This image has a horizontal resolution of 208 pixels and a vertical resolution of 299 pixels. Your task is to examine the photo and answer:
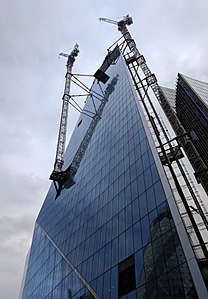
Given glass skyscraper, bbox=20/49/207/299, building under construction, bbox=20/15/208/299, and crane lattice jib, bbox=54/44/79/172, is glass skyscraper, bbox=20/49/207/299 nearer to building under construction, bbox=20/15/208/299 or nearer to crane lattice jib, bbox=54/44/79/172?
building under construction, bbox=20/15/208/299

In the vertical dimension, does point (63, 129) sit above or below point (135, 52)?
below

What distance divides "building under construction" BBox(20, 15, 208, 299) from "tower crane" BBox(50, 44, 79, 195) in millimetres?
829

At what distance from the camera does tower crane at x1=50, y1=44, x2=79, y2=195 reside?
6575 cm

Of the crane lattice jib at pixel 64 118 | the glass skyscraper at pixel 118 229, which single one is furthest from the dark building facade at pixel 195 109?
the glass skyscraper at pixel 118 229

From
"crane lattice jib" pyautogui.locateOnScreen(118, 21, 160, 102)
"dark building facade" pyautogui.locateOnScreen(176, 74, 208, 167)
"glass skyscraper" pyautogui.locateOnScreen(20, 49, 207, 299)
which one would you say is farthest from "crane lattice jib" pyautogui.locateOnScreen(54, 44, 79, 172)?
"dark building facade" pyautogui.locateOnScreen(176, 74, 208, 167)

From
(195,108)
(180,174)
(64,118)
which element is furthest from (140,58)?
(180,174)

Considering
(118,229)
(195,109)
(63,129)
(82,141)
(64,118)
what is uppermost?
(195,109)

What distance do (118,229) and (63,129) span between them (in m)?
59.5

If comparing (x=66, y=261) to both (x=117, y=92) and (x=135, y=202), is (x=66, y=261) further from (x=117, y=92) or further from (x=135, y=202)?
(x=117, y=92)

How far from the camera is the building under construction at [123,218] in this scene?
21016mm

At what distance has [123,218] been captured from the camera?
30125mm

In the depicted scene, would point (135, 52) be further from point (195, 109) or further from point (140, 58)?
point (195, 109)

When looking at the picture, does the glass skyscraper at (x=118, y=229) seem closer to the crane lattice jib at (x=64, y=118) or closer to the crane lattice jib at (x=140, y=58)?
the crane lattice jib at (x=140, y=58)

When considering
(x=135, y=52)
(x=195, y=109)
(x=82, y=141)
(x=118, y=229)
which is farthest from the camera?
(x=195, y=109)
